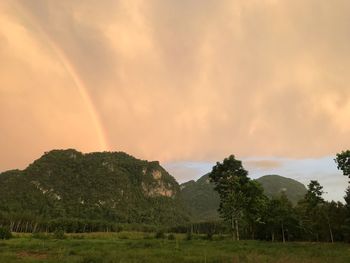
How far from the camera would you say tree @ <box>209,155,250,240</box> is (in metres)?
70.4

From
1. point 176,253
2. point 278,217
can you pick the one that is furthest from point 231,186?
point 176,253

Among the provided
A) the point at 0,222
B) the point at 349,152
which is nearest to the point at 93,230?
the point at 0,222

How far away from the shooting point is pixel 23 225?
16425 centimetres

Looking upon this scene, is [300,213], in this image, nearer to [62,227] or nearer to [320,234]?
[320,234]

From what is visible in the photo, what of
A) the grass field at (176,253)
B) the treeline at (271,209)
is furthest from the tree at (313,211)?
the grass field at (176,253)

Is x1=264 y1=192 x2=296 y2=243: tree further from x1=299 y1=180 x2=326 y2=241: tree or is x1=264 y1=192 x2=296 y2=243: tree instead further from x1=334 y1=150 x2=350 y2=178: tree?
x1=334 y1=150 x2=350 y2=178: tree

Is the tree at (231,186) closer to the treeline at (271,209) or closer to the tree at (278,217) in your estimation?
the treeline at (271,209)

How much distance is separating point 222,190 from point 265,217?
13342 mm

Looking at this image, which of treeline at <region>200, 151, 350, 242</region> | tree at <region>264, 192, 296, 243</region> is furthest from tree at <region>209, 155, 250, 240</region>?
tree at <region>264, 192, 296, 243</region>

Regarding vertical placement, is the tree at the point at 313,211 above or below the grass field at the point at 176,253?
above

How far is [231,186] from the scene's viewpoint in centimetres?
7156

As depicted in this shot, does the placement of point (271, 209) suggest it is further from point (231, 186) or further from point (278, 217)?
point (231, 186)

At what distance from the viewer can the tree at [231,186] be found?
7038 centimetres

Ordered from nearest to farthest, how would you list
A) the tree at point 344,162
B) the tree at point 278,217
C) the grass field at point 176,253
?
the grass field at point 176,253 < the tree at point 344,162 < the tree at point 278,217
